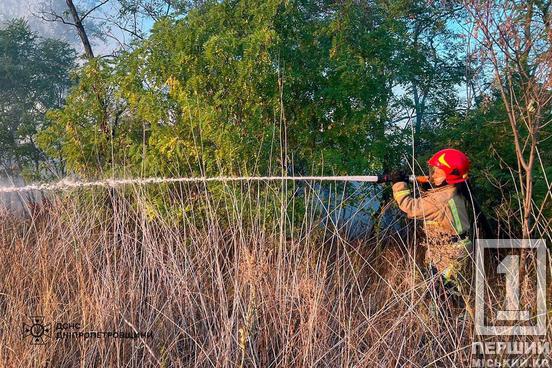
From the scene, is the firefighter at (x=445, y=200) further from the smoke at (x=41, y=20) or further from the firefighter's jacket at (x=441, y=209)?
the smoke at (x=41, y=20)

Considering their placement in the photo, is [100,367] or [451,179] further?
[451,179]

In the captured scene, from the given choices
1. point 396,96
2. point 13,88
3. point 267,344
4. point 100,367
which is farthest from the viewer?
point 13,88

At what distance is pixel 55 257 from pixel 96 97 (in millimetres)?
2988

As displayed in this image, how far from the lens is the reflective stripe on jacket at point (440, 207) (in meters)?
3.90

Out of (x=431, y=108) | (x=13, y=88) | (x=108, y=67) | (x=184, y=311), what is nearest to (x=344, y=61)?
(x=108, y=67)

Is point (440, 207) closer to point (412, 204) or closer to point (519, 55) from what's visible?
point (412, 204)

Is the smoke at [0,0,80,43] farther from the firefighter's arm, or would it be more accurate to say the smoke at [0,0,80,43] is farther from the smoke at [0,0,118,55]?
the firefighter's arm

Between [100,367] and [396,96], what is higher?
[396,96]

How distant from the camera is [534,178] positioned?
5176 millimetres

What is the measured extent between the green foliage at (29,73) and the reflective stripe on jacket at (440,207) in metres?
10.4

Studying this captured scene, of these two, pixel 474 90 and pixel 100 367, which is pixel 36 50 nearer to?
pixel 474 90

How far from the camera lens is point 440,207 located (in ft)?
12.8

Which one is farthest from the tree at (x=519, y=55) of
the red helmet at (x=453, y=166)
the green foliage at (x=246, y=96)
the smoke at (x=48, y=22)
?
the smoke at (x=48, y=22)

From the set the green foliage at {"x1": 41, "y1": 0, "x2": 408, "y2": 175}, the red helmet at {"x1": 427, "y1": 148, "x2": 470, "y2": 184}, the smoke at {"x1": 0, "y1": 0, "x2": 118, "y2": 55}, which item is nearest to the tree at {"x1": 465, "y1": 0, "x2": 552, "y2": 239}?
the red helmet at {"x1": 427, "y1": 148, "x2": 470, "y2": 184}
